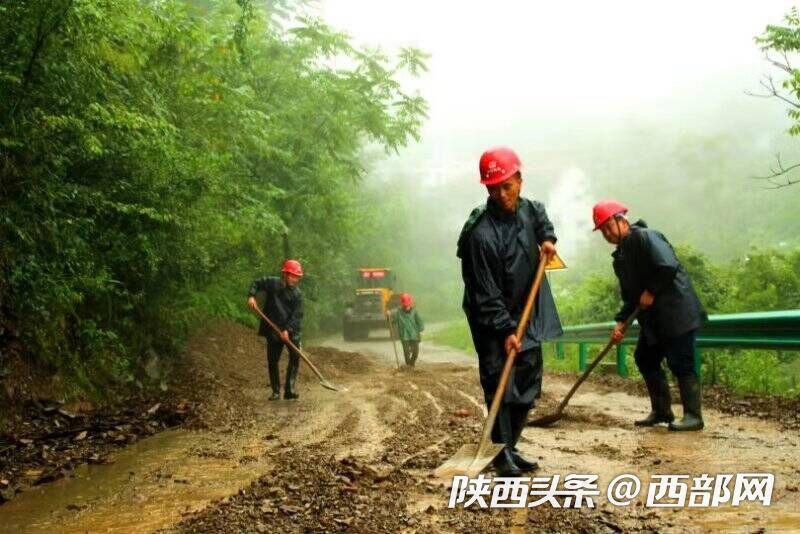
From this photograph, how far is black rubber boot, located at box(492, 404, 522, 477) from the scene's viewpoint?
427 cm

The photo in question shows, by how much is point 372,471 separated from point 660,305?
128 inches

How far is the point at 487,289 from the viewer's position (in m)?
4.36

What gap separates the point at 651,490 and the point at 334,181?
15.6 m

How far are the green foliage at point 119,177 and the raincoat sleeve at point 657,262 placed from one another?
5.23 m

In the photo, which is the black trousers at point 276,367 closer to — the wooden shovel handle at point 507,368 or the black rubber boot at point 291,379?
the black rubber boot at point 291,379

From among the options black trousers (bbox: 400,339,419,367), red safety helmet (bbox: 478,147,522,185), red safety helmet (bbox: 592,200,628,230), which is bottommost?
black trousers (bbox: 400,339,419,367)

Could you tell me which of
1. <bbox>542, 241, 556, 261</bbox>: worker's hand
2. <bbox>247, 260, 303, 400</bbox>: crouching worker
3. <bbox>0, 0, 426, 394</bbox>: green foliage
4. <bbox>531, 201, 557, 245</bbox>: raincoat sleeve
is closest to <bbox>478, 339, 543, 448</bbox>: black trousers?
<bbox>542, 241, 556, 261</bbox>: worker's hand

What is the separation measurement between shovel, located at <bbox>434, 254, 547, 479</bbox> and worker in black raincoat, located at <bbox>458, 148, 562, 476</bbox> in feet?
0.27

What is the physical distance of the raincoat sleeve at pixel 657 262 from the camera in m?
5.92

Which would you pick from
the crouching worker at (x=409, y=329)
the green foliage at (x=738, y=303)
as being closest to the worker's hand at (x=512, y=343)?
the green foliage at (x=738, y=303)

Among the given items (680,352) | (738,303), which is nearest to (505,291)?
(680,352)

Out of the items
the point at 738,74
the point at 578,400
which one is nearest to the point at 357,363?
the point at 578,400

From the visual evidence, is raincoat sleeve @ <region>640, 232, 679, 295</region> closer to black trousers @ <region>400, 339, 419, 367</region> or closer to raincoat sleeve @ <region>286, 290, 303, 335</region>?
raincoat sleeve @ <region>286, 290, 303, 335</region>

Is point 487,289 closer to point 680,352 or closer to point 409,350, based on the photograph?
point 680,352
